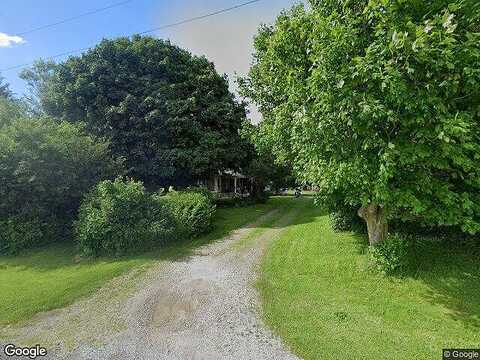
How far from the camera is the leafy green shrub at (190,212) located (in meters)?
13.3

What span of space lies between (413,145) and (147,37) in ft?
70.4

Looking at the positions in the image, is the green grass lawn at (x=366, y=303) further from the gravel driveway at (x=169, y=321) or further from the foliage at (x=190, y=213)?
the foliage at (x=190, y=213)

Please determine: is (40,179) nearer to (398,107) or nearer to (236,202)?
(398,107)

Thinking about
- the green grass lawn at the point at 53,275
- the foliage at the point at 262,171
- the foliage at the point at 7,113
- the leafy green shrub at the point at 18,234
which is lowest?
the green grass lawn at the point at 53,275

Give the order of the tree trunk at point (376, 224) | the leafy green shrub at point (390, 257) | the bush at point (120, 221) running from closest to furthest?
1. the leafy green shrub at point (390, 257)
2. the tree trunk at point (376, 224)
3. the bush at point (120, 221)

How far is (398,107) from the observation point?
6637mm

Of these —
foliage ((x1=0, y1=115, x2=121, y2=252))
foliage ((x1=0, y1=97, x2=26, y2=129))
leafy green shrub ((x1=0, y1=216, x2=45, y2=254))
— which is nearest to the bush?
foliage ((x1=0, y1=115, x2=121, y2=252))

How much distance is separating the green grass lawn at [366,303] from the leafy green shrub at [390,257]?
315 mm

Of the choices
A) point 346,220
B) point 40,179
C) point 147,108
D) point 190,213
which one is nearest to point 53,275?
point 40,179

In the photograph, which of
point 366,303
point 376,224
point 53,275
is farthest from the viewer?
point 53,275

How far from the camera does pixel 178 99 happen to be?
72.4 feet

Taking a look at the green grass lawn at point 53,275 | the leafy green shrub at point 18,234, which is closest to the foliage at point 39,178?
the leafy green shrub at point 18,234

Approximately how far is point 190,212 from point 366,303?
27.7 ft

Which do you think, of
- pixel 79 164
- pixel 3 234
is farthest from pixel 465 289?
pixel 3 234
